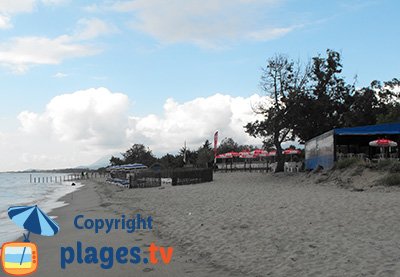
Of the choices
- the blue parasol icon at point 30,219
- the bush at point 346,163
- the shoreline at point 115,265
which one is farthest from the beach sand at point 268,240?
the bush at point 346,163

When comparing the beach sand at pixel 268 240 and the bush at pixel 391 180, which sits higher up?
the bush at pixel 391 180

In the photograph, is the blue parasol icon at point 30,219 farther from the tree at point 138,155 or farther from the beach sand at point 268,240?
the tree at point 138,155

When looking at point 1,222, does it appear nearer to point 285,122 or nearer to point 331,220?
point 331,220

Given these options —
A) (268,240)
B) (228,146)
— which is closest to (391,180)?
(268,240)

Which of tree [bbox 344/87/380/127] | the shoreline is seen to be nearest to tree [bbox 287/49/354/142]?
tree [bbox 344/87/380/127]

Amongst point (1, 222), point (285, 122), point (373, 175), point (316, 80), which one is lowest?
point (1, 222)

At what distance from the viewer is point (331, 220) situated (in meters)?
10.3

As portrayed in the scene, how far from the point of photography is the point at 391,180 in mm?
17906

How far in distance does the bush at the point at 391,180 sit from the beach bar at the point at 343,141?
6.22 metres

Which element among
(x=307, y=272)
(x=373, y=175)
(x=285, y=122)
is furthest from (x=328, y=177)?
(x=307, y=272)

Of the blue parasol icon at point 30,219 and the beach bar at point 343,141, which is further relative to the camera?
the beach bar at point 343,141

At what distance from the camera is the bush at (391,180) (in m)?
17.8

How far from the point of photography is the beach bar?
25.1 meters

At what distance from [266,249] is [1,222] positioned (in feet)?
42.0
